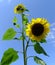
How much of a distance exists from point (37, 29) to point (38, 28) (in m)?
0.03

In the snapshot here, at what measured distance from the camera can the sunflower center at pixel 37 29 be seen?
2.26 m

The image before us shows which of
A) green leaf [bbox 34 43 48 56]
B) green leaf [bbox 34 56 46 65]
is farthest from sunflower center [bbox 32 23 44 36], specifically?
green leaf [bbox 34 56 46 65]

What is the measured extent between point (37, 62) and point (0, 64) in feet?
1.39

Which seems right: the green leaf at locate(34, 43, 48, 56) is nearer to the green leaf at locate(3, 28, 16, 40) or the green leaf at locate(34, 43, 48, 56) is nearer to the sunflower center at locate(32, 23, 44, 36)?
the sunflower center at locate(32, 23, 44, 36)

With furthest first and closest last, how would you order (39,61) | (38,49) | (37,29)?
(37,29), (38,49), (39,61)

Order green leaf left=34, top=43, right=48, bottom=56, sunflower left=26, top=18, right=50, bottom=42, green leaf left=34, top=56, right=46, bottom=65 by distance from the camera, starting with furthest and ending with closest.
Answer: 1. sunflower left=26, top=18, right=50, bottom=42
2. green leaf left=34, top=43, right=48, bottom=56
3. green leaf left=34, top=56, right=46, bottom=65

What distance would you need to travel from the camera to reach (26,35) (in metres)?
2.17

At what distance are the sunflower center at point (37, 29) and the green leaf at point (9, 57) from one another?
361 mm

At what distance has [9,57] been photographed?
6.86ft

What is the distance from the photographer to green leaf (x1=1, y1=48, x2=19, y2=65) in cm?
200

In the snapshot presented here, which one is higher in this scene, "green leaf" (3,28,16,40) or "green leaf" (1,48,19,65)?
"green leaf" (3,28,16,40)

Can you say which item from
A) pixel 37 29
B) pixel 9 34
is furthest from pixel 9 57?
pixel 37 29

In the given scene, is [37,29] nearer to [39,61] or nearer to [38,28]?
[38,28]

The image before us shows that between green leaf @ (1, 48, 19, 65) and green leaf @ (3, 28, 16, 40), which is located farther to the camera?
green leaf @ (3, 28, 16, 40)
